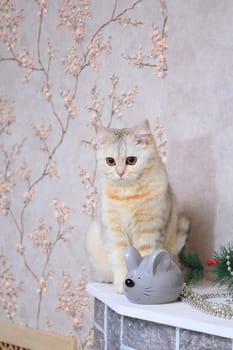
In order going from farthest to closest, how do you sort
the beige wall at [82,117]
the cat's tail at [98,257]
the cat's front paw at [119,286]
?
the beige wall at [82,117]
the cat's tail at [98,257]
the cat's front paw at [119,286]

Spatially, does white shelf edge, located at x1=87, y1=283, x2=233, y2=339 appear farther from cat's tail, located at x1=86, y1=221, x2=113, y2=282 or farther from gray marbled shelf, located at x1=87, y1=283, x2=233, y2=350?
cat's tail, located at x1=86, y1=221, x2=113, y2=282

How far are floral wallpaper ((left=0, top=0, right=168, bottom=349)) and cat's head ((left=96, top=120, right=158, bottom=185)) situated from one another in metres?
0.37

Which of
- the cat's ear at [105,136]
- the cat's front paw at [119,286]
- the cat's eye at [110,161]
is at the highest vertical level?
the cat's ear at [105,136]

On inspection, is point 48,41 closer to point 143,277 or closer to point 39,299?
point 39,299

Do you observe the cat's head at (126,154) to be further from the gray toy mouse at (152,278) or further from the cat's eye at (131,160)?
the gray toy mouse at (152,278)

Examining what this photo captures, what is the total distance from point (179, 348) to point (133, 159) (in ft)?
1.44

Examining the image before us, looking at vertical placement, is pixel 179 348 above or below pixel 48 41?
below

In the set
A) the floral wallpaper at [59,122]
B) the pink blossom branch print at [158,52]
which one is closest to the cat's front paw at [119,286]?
the floral wallpaper at [59,122]

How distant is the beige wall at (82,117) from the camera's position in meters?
1.49

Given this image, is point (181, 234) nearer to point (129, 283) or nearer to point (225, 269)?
point (225, 269)

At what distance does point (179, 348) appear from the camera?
3.44ft

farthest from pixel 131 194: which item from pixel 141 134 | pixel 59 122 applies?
pixel 59 122

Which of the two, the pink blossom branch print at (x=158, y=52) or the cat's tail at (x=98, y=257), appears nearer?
the cat's tail at (x=98, y=257)

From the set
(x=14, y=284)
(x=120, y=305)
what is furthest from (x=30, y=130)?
(x=120, y=305)
